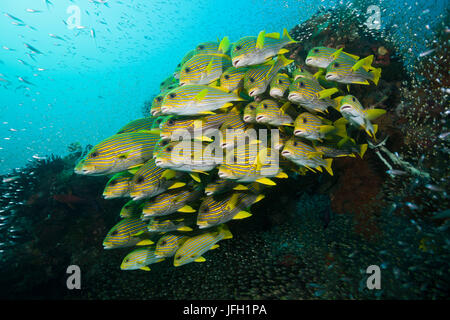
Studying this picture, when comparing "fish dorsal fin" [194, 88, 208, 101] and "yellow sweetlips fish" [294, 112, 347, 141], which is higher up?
"fish dorsal fin" [194, 88, 208, 101]

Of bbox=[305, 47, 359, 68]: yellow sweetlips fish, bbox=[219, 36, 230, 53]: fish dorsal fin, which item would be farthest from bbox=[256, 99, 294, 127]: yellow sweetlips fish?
bbox=[219, 36, 230, 53]: fish dorsal fin

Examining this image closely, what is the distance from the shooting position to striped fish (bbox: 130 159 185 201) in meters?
2.88

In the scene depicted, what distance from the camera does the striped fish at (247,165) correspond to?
8.48 feet

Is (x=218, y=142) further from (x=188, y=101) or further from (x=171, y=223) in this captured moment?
(x=171, y=223)

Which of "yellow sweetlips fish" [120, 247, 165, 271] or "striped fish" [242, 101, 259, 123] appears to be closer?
"striped fish" [242, 101, 259, 123]

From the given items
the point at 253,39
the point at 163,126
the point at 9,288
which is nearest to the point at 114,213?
the point at 9,288

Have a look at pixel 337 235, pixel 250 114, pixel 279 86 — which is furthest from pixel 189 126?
pixel 337 235

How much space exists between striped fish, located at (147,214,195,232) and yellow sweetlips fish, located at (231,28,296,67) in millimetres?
2439

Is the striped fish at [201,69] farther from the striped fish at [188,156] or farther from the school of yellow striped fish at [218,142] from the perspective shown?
the striped fish at [188,156]

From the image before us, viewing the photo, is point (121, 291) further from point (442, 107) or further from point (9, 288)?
point (442, 107)

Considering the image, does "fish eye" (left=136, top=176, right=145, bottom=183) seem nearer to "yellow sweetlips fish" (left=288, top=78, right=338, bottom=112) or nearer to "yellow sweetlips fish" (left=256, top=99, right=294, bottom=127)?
"yellow sweetlips fish" (left=256, top=99, right=294, bottom=127)

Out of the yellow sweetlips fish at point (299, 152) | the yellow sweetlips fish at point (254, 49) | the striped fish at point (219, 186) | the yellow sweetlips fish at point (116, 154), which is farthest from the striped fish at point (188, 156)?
the yellow sweetlips fish at point (254, 49)

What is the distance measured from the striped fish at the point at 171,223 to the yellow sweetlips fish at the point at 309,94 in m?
2.39
